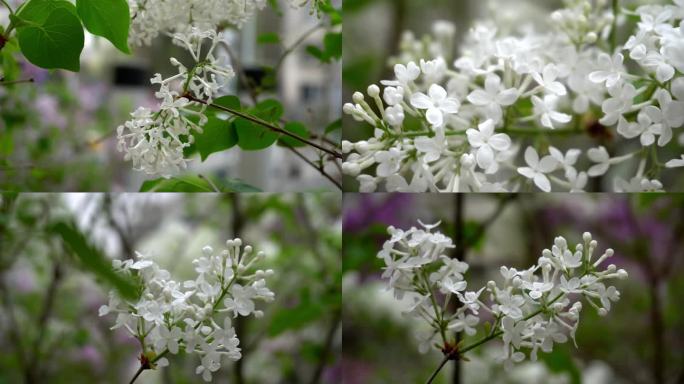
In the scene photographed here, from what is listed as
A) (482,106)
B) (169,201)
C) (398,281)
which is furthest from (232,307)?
(169,201)

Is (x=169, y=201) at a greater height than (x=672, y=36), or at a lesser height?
lesser

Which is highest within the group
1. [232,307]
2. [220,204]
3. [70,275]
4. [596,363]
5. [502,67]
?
[502,67]

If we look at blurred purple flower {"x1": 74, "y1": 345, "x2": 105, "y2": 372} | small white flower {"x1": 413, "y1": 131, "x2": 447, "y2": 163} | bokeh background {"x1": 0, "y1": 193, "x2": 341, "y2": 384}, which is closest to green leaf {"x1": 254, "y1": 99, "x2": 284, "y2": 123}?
small white flower {"x1": 413, "y1": 131, "x2": 447, "y2": 163}

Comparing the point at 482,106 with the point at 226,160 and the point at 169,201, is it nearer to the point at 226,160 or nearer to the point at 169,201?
the point at 169,201

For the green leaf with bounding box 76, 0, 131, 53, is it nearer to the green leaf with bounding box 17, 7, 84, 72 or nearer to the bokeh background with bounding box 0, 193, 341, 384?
the green leaf with bounding box 17, 7, 84, 72

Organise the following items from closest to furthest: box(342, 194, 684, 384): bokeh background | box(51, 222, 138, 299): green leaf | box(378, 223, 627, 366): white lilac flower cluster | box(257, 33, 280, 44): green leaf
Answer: box(51, 222, 138, 299): green leaf → box(378, 223, 627, 366): white lilac flower cluster → box(257, 33, 280, 44): green leaf → box(342, 194, 684, 384): bokeh background

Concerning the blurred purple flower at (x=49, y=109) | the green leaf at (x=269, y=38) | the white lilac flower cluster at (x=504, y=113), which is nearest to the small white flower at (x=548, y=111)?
the white lilac flower cluster at (x=504, y=113)
